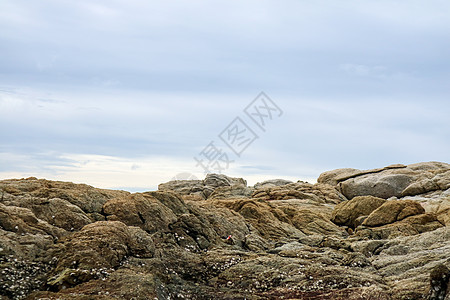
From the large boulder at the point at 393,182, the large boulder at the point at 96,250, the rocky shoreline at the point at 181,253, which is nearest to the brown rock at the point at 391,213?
the rocky shoreline at the point at 181,253

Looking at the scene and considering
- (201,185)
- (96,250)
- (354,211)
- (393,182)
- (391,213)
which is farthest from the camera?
(201,185)

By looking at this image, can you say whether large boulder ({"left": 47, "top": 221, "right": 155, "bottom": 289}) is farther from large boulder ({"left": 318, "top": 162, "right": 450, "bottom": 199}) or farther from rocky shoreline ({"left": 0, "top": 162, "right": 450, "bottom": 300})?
large boulder ({"left": 318, "top": 162, "right": 450, "bottom": 199})

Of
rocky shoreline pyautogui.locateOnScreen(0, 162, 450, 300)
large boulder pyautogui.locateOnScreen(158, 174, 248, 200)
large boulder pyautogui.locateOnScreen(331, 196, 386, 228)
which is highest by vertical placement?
large boulder pyautogui.locateOnScreen(158, 174, 248, 200)

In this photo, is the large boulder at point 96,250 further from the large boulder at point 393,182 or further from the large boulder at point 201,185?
the large boulder at point 201,185

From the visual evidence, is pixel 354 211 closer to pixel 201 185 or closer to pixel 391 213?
pixel 391 213

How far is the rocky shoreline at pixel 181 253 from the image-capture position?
17.0 m

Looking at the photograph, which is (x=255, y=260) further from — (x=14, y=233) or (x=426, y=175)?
(x=426, y=175)

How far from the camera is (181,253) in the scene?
21297mm

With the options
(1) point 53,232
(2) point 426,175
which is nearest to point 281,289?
(1) point 53,232

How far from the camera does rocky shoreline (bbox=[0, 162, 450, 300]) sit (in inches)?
669

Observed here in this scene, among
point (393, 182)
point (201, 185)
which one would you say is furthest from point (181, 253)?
point (201, 185)

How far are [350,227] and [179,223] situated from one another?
18.6 metres

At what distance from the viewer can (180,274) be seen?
1959 cm

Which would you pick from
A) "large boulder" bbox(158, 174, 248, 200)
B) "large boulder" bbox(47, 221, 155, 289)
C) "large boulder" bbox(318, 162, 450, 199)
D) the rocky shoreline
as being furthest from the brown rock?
"large boulder" bbox(158, 174, 248, 200)
